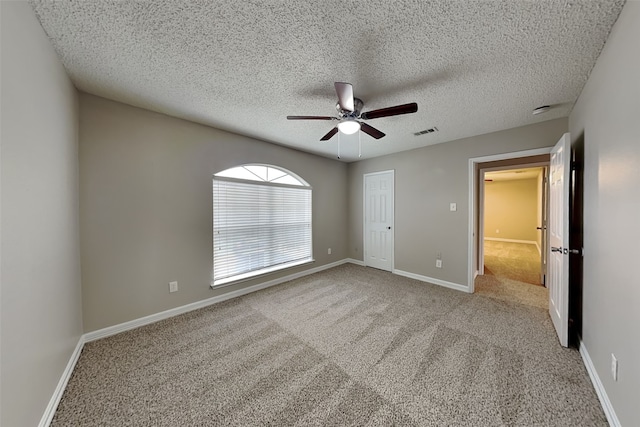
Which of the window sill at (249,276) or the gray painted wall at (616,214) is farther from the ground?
the gray painted wall at (616,214)

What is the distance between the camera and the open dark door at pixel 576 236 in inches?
81.2

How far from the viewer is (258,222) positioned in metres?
3.47

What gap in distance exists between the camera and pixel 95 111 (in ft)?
6.87

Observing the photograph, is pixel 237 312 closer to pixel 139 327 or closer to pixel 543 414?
pixel 139 327

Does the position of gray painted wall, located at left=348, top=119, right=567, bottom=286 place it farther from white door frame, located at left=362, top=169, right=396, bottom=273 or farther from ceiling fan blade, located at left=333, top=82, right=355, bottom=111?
ceiling fan blade, located at left=333, top=82, right=355, bottom=111

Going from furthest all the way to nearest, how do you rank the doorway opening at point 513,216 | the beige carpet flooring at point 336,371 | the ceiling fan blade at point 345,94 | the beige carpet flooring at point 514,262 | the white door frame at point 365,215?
the doorway opening at point 513,216
the white door frame at point 365,215
the beige carpet flooring at point 514,262
the ceiling fan blade at point 345,94
the beige carpet flooring at point 336,371

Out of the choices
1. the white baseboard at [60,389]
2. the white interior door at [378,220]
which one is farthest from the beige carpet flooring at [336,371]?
the white interior door at [378,220]

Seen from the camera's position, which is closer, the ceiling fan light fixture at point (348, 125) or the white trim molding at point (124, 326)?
the white trim molding at point (124, 326)

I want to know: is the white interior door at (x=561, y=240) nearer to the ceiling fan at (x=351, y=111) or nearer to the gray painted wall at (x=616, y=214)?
the gray painted wall at (x=616, y=214)

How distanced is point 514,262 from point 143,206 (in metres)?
6.89

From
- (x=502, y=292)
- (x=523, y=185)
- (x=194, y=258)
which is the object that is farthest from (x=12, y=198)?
(x=523, y=185)

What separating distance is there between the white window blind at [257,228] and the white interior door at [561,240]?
3.28m

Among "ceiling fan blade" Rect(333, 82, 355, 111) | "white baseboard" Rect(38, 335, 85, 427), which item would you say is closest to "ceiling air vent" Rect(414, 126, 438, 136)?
"ceiling fan blade" Rect(333, 82, 355, 111)

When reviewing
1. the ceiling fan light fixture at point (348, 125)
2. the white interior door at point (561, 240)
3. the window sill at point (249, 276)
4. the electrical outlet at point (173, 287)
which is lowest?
the window sill at point (249, 276)
